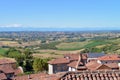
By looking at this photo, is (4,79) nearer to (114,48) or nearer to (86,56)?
(86,56)

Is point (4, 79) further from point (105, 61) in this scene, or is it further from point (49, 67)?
point (105, 61)

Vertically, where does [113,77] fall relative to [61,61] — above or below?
above

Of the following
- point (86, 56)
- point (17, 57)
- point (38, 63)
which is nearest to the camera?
point (38, 63)

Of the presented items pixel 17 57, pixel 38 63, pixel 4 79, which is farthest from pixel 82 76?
pixel 17 57

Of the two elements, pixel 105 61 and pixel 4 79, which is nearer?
pixel 4 79

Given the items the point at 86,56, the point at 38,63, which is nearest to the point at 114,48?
the point at 86,56

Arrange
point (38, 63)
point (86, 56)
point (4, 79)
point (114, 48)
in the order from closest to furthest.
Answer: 1. point (4, 79)
2. point (38, 63)
3. point (86, 56)
4. point (114, 48)
